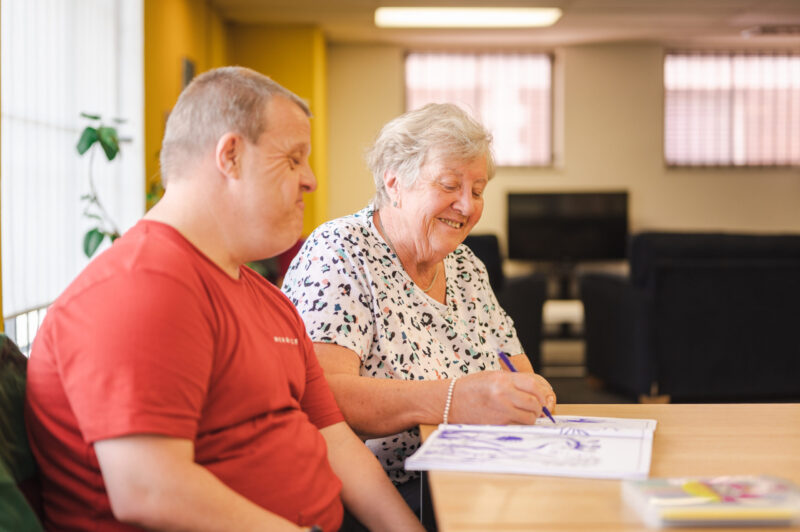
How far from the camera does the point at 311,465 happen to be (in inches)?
47.8

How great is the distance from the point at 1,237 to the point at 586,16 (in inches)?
222

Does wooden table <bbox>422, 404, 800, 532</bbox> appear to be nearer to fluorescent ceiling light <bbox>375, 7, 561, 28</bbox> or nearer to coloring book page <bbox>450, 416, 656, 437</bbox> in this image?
coloring book page <bbox>450, 416, 656, 437</bbox>

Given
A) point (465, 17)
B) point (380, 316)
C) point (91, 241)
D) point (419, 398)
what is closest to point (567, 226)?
point (465, 17)

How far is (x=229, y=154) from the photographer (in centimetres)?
109

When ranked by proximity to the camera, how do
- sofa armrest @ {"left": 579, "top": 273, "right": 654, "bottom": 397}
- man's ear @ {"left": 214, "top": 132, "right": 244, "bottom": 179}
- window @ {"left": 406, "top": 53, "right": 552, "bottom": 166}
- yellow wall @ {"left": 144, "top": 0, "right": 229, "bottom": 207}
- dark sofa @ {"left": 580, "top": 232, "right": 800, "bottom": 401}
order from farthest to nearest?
window @ {"left": 406, "top": 53, "right": 552, "bottom": 166}
yellow wall @ {"left": 144, "top": 0, "right": 229, "bottom": 207}
sofa armrest @ {"left": 579, "top": 273, "right": 654, "bottom": 397}
dark sofa @ {"left": 580, "top": 232, "right": 800, "bottom": 401}
man's ear @ {"left": 214, "top": 132, "right": 244, "bottom": 179}

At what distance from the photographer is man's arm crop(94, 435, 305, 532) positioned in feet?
2.99

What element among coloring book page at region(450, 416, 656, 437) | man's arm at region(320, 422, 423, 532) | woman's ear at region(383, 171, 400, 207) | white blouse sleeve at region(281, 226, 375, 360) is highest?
woman's ear at region(383, 171, 400, 207)

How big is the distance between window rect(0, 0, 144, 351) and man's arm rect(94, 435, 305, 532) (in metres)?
2.61

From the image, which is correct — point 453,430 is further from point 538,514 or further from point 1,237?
point 1,237

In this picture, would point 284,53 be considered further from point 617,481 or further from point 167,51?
point 617,481

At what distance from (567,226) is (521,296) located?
417 centimetres

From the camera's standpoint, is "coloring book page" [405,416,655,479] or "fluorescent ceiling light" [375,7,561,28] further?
"fluorescent ceiling light" [375,7,561,28]

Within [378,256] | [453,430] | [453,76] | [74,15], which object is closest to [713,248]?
[378,256]

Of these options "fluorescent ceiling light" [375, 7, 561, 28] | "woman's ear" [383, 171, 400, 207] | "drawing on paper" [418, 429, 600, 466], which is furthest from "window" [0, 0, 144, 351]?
"fluorescent ceiling light" [375, 7, 561, 28]
